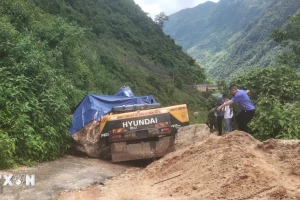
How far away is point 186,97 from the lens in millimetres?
46906

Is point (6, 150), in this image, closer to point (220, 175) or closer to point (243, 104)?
point (220, 175)

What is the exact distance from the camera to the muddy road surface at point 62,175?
19.6ft

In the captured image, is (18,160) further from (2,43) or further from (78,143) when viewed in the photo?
(2,43)

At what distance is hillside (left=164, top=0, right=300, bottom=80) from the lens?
287 ft

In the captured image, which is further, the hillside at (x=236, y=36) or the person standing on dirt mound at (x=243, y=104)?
the hillside at (x=236, y=36)

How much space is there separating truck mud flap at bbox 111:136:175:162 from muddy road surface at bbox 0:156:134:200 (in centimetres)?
25

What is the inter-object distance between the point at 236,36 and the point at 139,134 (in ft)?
445

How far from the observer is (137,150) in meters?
8.76

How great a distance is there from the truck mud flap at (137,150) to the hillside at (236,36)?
68.1ft

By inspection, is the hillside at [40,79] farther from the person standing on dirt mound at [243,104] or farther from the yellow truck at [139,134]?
the person standing on dirt mound at [243,104]

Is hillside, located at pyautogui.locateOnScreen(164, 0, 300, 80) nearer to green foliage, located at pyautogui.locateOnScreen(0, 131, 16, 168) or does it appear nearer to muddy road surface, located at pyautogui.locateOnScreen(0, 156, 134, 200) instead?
muddy road surface, located at pyautogui.locateOnScreen(0, 156, 134, 200)

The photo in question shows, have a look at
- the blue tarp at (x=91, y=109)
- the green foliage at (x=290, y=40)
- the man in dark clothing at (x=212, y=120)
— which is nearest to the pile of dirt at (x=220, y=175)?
the blue tarp at (x=91, y=109)

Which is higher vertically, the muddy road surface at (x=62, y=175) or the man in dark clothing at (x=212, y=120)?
the man in dark clothing at (x=212, y=120)

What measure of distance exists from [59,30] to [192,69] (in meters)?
48.3
